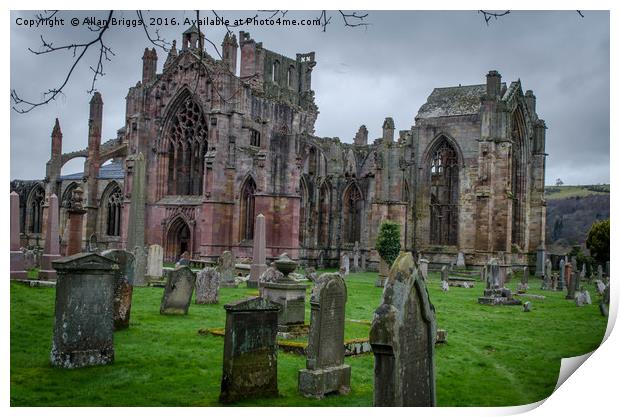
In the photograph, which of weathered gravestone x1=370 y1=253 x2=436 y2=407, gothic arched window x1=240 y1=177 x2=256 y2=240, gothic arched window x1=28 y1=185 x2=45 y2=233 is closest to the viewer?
weathered gravestone x1=370 y1=253 x2=436 y2=407

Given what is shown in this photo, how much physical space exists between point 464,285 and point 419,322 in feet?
67.2

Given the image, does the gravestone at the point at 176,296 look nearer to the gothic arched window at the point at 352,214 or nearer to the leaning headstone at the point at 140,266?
the leaning headstone at the point at 140,266

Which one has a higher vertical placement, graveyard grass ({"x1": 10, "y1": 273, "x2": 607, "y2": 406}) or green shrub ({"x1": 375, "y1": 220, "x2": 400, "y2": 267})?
green shrub ({"x1": 375, "y1": 220, "x2": 400, "y2": 267})

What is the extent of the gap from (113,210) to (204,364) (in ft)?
109

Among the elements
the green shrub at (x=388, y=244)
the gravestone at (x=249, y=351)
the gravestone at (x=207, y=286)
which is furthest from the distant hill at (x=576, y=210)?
the green shrub at (x=388, y=244)

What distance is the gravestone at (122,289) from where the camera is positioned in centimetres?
1162

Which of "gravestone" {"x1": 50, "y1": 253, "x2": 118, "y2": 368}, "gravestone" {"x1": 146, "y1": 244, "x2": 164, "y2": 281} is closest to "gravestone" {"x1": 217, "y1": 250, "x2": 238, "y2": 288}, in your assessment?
"gravestone" {"x1": 146, "y1": 244, "x2": 164, "y2": 281}

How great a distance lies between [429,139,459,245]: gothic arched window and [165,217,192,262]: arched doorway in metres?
14.1

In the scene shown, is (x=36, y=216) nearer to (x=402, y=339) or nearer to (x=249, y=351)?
(x=249, y=351)

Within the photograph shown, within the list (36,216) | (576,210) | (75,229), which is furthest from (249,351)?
(36,216)

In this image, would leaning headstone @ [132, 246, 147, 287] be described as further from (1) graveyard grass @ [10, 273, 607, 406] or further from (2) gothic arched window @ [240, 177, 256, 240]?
(2) gothic arched window @ [240, 177, 256, 240]

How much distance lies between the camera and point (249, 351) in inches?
313

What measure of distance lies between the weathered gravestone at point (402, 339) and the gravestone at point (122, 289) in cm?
596

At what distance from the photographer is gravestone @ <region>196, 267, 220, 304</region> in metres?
16.2
